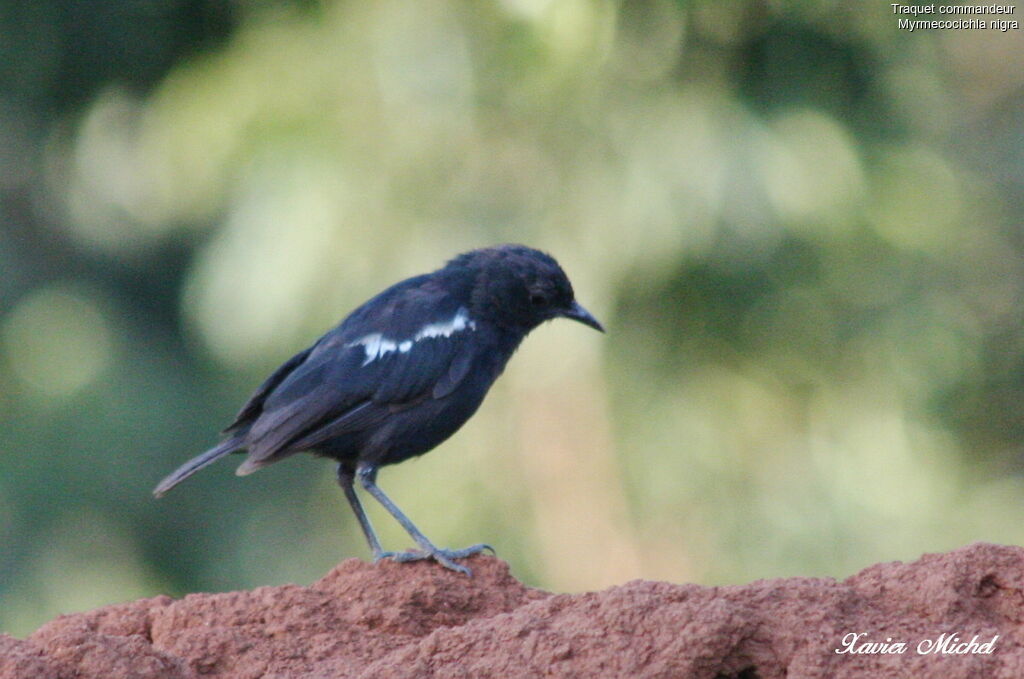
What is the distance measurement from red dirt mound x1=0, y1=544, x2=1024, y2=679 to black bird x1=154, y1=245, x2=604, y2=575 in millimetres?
1470

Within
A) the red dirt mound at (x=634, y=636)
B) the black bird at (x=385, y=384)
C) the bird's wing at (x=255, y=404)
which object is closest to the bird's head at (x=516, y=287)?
the black bird at (x=385, y=384)

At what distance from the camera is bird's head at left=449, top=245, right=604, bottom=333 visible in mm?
6262

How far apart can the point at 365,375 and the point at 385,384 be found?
0.09 m

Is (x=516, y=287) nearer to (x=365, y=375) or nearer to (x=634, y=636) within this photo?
(x=365, y=375)

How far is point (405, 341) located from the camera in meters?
5.95

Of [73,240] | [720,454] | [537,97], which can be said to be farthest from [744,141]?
[73,240]

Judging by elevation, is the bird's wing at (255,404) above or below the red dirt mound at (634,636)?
above

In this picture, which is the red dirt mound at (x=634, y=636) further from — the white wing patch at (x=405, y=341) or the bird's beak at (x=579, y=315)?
the bird's beak at (x=579, y=315)

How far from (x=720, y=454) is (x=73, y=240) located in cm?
616

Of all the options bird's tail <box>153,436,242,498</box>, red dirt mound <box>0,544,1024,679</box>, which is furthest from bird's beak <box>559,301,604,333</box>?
red dirt mound <box>0,544,1024,679</box>

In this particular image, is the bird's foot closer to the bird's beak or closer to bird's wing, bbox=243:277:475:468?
bird's wing, bbox=243:277:475:468

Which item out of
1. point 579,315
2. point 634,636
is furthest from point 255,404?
point 634,636

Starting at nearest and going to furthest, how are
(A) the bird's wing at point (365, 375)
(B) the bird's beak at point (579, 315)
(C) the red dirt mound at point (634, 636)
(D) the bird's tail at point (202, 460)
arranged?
1. (C) the red dirt mound at point (634, 636)
2. (A) the bird's wing at point (365, 375)
3. (D) the bird's tail at point (202, 460)
4. (B) the bird's beak at point (579, 315)

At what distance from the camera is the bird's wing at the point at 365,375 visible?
5758 mm
